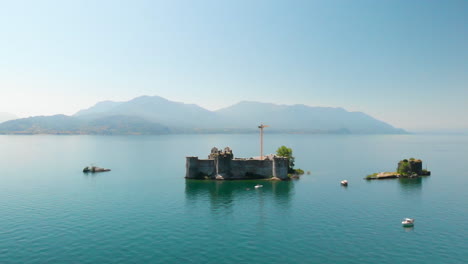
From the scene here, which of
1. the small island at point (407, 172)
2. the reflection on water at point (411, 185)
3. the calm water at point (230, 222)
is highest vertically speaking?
the small island at point (407, 172)

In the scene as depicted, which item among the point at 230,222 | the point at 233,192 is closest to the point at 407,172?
the point at 233,192

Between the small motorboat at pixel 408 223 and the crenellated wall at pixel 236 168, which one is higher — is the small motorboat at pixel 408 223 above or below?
below

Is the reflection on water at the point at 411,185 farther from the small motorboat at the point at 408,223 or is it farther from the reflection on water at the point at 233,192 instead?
the reflection on water at the point at 233,192

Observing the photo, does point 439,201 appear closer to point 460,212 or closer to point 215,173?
point 460,212

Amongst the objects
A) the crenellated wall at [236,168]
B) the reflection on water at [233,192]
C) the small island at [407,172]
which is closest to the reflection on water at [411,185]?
the small island at [407,172]

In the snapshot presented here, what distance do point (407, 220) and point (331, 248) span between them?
21.8 m

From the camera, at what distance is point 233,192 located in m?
84.9

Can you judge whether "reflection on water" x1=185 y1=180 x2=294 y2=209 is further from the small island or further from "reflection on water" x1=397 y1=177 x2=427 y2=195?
the small island

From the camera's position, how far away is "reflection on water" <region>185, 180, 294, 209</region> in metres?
76.1

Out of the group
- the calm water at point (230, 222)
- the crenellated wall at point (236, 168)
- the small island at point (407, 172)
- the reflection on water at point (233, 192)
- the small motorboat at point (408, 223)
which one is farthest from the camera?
the small island at point (407, 172)

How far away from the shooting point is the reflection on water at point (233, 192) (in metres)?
76.1

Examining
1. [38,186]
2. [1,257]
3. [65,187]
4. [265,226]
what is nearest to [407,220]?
[265,226]

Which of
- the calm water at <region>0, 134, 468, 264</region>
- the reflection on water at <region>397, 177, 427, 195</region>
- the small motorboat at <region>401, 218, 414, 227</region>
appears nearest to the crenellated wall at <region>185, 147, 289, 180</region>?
the calm water at <region>0, 134, 468, 264</region>

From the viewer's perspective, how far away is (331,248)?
44844 mm
